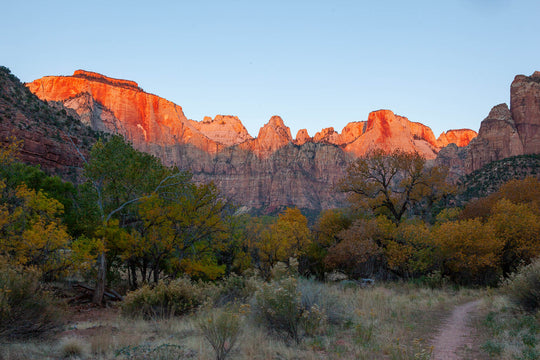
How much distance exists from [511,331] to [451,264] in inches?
566

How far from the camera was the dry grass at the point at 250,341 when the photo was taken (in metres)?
6.86

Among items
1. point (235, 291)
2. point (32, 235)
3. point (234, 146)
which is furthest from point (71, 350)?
point (234, 146)

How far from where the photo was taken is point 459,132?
622 ft

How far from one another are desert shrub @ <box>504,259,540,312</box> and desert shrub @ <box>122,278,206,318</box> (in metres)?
10.3

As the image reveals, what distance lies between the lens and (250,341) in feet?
25.3

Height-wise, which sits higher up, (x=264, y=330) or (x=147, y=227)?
(x=147, y=227)

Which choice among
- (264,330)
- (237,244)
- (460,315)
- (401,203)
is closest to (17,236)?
(264,330)

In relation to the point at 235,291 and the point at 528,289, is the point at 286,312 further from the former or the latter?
the point at 528,289

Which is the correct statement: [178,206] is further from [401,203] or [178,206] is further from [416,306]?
[401,203]

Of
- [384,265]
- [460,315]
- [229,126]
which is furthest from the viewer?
[229,126]

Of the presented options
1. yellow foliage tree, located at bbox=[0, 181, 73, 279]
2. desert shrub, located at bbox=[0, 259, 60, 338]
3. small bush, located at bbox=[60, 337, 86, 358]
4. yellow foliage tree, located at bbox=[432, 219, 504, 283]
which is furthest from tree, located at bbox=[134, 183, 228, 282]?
yellow foliage tree, located at bbox=[432, 219, 504, 283]

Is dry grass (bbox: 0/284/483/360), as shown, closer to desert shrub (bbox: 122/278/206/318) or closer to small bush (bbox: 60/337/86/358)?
small bush (bbox: 60/337/86/358)

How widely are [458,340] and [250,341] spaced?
18.0 ft

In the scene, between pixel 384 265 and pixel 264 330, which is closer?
pixel 264 330
